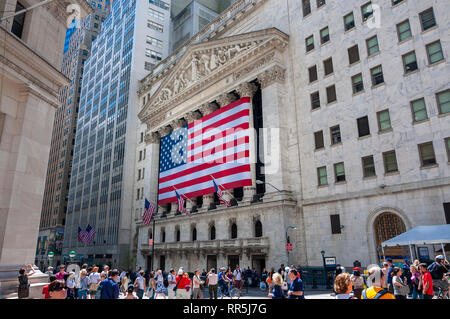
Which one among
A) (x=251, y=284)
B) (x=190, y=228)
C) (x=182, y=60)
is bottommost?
(x=251, y=284)

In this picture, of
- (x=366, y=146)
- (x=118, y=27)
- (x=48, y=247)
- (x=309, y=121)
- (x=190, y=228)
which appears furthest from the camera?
(x=48, y=247)

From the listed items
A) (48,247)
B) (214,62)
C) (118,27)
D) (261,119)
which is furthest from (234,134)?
(48,247)

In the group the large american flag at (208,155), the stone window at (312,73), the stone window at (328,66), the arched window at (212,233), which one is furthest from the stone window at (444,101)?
the arched window at (212,233)

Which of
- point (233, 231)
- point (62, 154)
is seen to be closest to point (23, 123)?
point (233, 231)

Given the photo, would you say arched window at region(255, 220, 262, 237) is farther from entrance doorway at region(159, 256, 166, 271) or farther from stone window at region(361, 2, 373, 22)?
stone window at region(361, 2, 373, 22)

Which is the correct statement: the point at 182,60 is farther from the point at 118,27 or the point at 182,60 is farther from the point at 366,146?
the point at 118,27

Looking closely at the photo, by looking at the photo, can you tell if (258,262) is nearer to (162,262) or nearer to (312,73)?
(162,262)

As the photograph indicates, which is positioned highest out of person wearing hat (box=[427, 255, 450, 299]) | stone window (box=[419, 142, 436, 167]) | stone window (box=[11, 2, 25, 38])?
stone window (box=[11, 2, 25, 38])

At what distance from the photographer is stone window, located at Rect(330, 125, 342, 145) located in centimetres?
3089

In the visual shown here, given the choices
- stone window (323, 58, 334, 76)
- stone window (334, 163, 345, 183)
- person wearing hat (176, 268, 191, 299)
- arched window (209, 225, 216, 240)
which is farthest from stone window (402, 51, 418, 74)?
arched window (209, 225, 216, 240)

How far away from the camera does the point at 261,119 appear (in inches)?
1582

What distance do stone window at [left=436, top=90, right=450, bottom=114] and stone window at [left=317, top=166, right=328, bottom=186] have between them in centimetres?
1078

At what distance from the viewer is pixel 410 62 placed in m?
26.7

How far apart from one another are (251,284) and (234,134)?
16.9 meters
